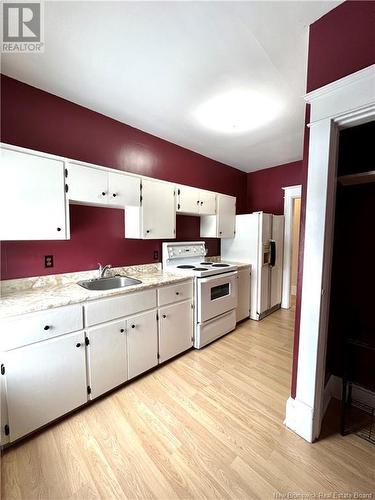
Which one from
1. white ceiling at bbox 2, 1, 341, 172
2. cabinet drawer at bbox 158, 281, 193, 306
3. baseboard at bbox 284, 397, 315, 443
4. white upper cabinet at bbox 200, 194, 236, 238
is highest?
white ceiling at bbox 2, 1, 341, 172

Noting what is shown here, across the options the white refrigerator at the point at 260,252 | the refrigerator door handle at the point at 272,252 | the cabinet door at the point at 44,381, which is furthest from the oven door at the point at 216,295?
the cabinet door at the point at 44,381

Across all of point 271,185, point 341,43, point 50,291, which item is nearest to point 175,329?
point 50,291

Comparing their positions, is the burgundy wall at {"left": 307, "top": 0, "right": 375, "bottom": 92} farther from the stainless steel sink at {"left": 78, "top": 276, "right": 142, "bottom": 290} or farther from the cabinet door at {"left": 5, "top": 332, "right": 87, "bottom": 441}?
the cabinet door at {"left": 5, "top": 332, "right": 87, "bottom": 441}

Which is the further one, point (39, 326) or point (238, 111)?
point (238, 111)

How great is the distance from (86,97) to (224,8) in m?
1.38

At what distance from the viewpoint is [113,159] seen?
2.36 m

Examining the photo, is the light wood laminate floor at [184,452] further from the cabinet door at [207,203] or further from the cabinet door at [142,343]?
the cabinet door at [207,203]

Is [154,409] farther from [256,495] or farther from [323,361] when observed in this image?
[323,361]

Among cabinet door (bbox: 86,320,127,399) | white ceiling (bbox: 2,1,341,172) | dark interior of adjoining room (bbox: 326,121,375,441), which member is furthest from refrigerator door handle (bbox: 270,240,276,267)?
cabinet door (bbox: 86,320,127,399)

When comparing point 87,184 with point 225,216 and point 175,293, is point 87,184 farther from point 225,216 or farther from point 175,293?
point 225,216

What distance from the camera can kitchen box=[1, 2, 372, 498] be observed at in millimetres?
1235

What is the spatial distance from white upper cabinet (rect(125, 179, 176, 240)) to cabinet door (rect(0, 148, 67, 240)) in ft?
2.50

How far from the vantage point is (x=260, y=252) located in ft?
10.7
